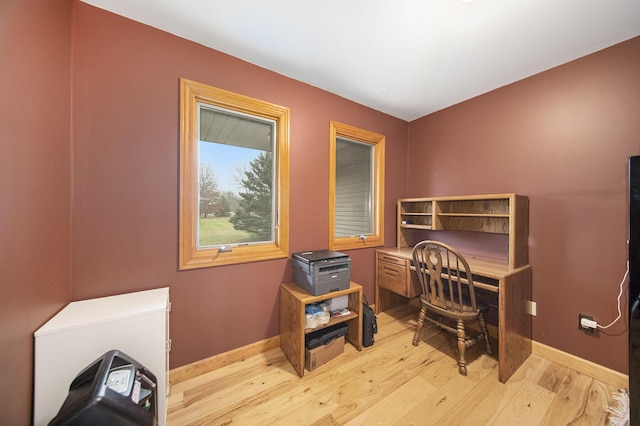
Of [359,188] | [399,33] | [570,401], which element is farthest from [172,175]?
[570,401]

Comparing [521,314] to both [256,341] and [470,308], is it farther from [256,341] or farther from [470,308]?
[256,341]

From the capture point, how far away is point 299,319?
1644 millimetres

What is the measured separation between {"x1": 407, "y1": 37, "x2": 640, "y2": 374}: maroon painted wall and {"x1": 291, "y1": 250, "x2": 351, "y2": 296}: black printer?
1.69 meters

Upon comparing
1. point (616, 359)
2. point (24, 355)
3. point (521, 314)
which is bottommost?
point (616, 359)

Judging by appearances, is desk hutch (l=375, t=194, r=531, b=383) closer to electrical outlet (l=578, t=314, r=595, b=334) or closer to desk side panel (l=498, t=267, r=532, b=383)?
desk side panel (l=498, t=267, r=532, b=383)

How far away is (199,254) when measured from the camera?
5.47 feet

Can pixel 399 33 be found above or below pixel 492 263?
above

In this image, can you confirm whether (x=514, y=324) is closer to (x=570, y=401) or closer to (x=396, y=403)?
(x=570, y=401)

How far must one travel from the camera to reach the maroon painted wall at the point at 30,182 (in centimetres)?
83

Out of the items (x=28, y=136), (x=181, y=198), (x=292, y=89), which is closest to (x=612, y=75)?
(x=292, y=89)

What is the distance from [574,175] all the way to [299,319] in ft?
8.02

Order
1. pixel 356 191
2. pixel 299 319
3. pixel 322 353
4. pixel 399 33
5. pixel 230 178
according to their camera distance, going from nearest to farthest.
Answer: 1. pixel 399 33
2. pixel 299 319
3. pixel 322 353
4. pixel 230 178
5. pixel 356 191

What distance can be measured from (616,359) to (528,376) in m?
0.58

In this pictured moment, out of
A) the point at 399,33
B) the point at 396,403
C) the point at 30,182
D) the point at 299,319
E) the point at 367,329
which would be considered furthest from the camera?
the point at 367,329
